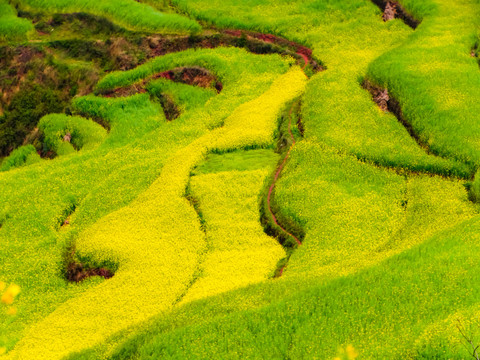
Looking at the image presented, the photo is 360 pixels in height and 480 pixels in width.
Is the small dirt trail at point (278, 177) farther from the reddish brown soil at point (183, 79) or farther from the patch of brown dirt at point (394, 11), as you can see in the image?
the patch of brown dirt at point (394, 11)

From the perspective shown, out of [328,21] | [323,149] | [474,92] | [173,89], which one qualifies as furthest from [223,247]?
[328,21]

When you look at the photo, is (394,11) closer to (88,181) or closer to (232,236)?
(88,181)

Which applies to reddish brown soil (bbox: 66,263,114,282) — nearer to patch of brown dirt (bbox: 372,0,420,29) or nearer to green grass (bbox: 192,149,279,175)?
green grass (bbox: 192,149,279,175)

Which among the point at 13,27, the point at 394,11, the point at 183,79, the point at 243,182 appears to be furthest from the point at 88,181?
the point at 394,11

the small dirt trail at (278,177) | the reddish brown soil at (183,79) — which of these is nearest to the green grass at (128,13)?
the reddish brown soil at (183,79)

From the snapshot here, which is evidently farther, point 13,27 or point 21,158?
point 13,27

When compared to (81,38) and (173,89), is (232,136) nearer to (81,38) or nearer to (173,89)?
(173,89)
